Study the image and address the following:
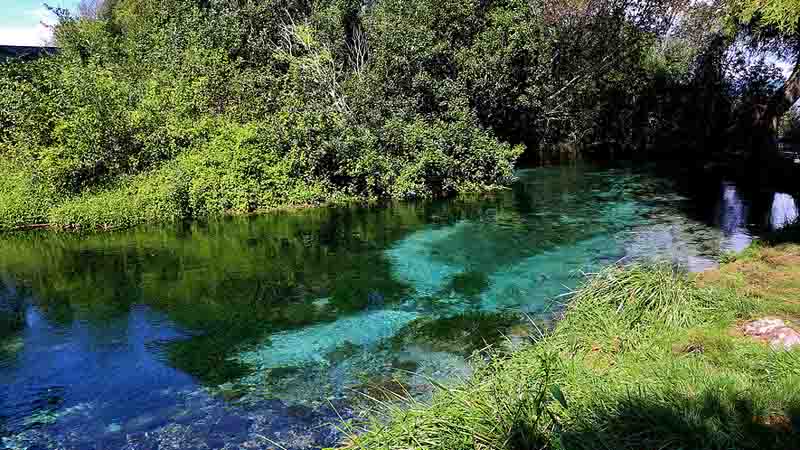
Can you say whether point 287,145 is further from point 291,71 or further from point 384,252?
point 384,252

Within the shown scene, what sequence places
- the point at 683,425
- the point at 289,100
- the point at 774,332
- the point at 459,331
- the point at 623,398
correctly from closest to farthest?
the point at 683,425 → the point at 623,398 → the point at 774,332 → the point at 459,331 → the point at 289,100

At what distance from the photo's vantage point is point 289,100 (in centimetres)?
1766

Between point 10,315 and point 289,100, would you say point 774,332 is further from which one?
point 289,100

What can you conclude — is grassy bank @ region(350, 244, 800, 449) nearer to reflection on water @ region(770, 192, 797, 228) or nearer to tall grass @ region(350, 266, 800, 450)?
tall grass @ region(350, 266, 800, 450)

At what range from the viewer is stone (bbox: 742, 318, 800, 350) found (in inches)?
193

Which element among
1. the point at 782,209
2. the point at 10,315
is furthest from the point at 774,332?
the point at 782,209

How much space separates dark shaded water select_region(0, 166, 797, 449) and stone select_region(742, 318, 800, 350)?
2581 mm

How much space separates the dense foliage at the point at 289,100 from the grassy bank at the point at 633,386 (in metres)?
11.1

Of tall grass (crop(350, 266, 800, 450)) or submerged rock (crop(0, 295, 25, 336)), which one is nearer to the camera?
tall grass (crop(350, 266, 800, 450))

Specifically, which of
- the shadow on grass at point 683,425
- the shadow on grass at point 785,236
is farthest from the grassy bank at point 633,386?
the shadow on grass at point 785,236

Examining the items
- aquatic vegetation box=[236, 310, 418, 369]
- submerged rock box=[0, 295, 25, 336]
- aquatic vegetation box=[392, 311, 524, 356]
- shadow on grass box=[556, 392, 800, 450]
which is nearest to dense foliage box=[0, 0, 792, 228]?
submerged rock box=[0, 295, 25, 336]

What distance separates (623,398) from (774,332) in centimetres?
217

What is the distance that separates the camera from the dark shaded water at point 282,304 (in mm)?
5621

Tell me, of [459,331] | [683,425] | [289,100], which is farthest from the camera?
[289,100]
